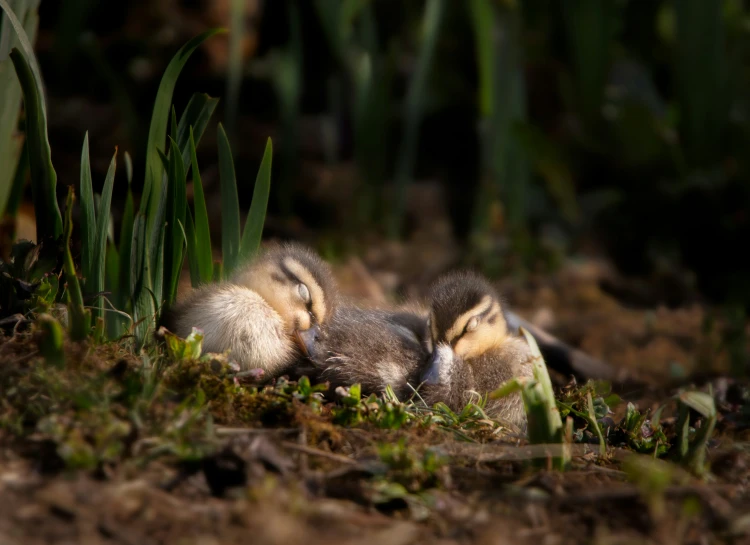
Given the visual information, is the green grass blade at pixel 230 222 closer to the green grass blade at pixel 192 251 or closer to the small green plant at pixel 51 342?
the green grass blade at pixel 192 251

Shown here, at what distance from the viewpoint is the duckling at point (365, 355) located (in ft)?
10.3

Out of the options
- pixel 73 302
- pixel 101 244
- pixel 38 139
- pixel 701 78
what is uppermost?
pixel 701 78

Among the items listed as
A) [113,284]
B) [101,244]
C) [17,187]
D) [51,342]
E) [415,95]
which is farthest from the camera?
[415,95]

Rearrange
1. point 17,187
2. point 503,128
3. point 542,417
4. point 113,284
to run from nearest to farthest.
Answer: point 542,417
point 113,284
point 17,187
point 503,128

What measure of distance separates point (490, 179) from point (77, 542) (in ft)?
19.5

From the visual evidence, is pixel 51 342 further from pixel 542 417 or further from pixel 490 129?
pixel 490 129

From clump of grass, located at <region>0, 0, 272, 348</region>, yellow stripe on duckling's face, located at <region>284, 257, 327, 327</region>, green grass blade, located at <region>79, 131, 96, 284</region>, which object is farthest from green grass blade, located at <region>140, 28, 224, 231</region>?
yellow stripe on duckling's face, located at <region>284, 257, 327, 327</region>

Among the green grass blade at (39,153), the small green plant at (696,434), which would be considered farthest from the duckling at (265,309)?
the small green plant at (696,434)

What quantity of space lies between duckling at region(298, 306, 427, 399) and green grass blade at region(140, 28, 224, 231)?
809 mm

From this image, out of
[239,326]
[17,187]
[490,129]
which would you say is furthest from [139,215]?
[490,129]

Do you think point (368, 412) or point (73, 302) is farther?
point (368, 412)

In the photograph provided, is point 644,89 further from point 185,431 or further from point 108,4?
point 185,431

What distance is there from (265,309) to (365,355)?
45cm

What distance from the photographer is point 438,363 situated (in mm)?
3178
